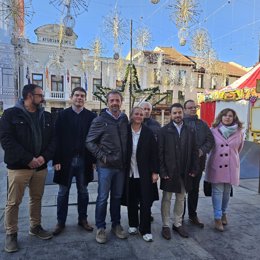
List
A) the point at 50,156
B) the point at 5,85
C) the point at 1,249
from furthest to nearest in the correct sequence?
the point at 5,85 → the point at 50,156 → the point at 1,249

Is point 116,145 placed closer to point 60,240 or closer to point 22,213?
point 60,240

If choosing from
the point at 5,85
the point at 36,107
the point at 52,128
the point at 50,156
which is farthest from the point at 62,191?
the point at 5,85

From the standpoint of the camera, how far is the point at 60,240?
307 cm

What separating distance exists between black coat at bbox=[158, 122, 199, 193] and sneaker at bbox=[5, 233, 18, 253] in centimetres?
179

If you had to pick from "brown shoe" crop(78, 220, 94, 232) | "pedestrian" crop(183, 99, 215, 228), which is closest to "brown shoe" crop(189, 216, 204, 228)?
"pedestrian" crop(183, 99, 215, 228)

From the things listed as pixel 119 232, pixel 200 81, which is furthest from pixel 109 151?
pixel 200 81

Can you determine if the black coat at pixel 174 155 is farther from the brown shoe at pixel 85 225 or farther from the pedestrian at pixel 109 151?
the brown shoe at pixel 85 225

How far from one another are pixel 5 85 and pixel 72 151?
50.2 ft

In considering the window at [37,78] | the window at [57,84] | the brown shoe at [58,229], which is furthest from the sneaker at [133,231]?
the window at [57,84]

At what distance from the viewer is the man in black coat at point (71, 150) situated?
319 centimetres

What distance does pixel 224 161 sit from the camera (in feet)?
11.4

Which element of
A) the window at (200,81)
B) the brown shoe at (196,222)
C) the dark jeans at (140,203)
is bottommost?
the brown shoe at (196,222)

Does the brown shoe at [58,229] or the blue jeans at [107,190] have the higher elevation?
the blue jeans at [107,190]

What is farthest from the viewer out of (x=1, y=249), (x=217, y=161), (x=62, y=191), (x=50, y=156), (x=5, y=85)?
(x=5, y=85)
